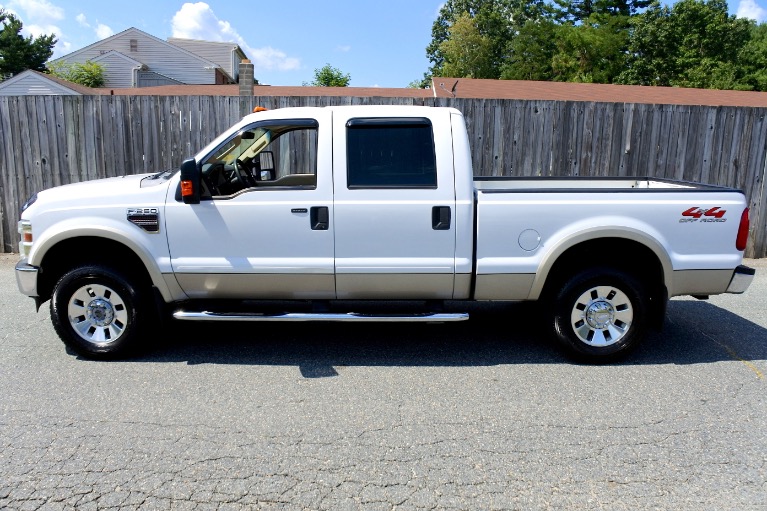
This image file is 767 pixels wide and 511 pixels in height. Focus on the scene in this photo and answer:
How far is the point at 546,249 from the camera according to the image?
4.73 metres

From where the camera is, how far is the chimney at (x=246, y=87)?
340 inches

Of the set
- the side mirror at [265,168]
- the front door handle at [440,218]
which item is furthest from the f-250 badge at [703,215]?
the side mirror at [265,168]

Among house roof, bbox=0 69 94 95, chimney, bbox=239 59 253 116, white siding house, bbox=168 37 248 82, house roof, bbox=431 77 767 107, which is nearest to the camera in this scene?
chimney, bbox=239 59 253 116

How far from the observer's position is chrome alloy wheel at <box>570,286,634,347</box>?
485cm

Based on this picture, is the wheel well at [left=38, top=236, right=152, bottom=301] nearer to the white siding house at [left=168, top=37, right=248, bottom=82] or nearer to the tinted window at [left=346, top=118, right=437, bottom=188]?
the tinted window at [left=346, top=118, right=437, bottom=188]

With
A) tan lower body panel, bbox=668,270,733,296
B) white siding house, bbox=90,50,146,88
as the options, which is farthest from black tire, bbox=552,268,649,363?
white siding house, bbox=90,50,146,88

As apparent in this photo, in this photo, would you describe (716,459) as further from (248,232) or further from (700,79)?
(700,79)

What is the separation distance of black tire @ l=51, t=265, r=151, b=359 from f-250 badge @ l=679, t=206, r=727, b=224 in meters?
4.43

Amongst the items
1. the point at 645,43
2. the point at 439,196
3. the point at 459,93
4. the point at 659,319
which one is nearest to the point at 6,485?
the point at 439,196

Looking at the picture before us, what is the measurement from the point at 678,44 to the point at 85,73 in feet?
121

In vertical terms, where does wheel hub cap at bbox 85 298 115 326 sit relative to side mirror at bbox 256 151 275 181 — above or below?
below

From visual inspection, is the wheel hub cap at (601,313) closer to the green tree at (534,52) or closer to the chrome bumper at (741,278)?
the chrome bumper at (741,278)

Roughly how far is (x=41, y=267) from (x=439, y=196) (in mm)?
3293

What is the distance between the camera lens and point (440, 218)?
4672 millimetres
